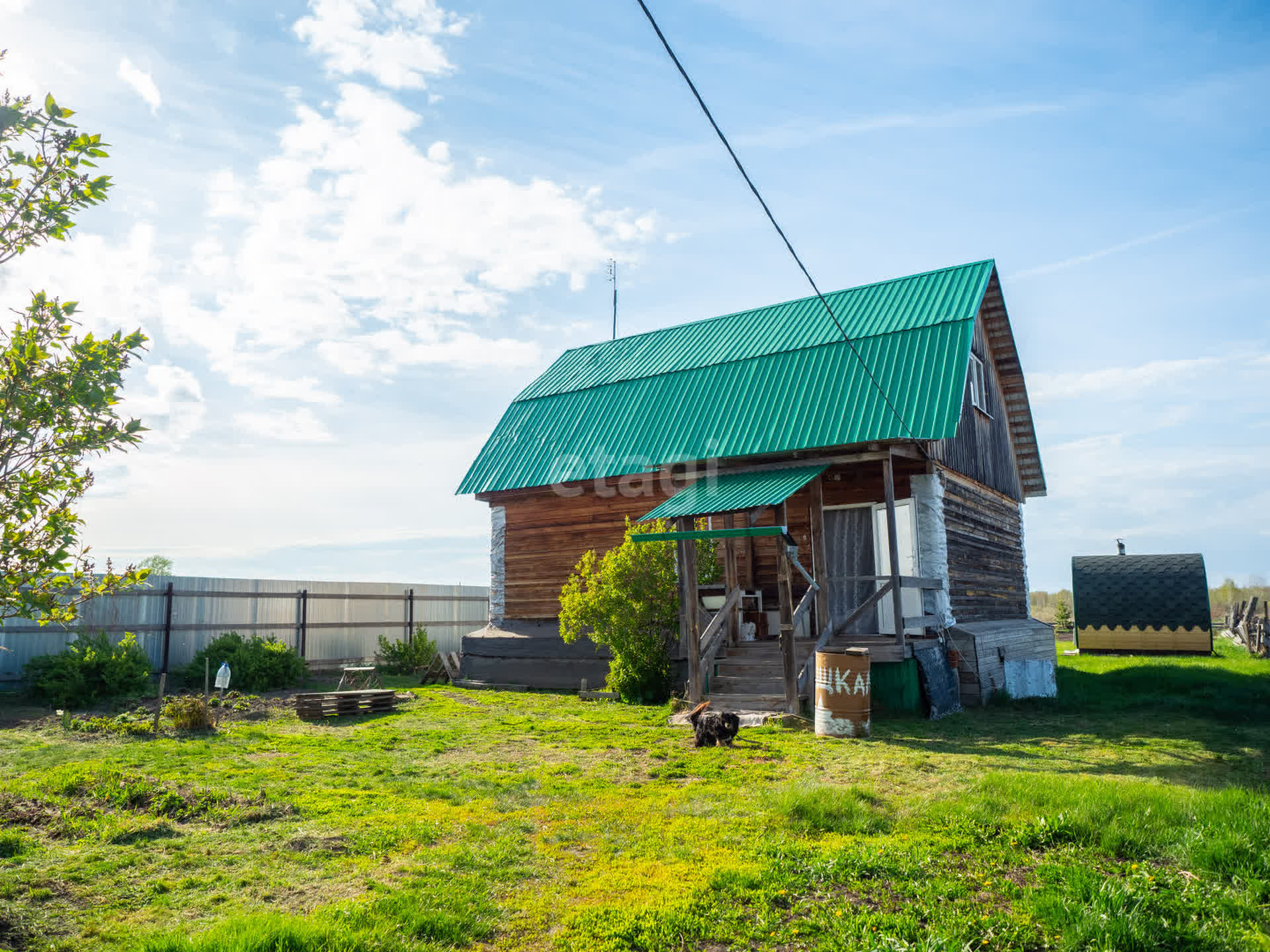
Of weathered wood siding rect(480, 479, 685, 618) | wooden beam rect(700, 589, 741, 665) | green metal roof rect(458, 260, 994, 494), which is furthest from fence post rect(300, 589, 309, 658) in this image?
wooden beam rect(700, 589, 741, 665)

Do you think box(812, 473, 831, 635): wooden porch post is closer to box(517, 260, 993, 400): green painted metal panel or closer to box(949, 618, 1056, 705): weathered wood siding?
box(949, 618, 1056, 705): weathered wood siding

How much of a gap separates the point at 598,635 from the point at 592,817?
788 centimetres

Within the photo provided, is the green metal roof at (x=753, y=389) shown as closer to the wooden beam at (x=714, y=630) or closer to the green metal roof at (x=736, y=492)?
the green metal roof at (x=736, y=492)

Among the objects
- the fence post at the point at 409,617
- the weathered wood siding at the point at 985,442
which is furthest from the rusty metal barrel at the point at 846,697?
the fence post at the point at 409,617

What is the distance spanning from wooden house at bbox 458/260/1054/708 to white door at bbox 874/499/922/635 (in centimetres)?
4

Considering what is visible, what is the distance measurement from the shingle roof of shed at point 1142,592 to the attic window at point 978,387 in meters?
11.0

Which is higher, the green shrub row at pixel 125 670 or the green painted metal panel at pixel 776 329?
the green painted metal panel at pixel 776 329

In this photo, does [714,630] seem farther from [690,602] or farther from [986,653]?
[986,653]

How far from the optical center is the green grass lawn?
4590 mm

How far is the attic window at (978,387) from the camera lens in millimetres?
16997

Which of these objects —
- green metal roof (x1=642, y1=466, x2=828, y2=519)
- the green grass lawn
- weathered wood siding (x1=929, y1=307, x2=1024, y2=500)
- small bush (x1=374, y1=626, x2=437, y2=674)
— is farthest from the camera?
small bush (x1=374, y1=626, x2=437, y2=674)

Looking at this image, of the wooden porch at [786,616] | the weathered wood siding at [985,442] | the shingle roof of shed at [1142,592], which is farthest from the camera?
the shingle roof of shed at [1142,592]

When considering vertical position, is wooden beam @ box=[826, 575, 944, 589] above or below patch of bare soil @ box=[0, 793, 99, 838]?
above

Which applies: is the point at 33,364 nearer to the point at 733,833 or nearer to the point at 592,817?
the point at 592,817
